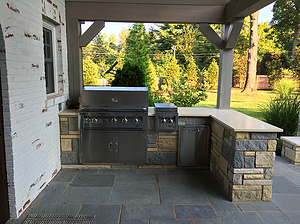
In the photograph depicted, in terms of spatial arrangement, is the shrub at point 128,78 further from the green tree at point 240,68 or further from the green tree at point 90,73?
the green tree at point 240,68

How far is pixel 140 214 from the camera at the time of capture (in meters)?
2.38

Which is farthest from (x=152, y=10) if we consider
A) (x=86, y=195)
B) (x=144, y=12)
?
(x=86, y=195)

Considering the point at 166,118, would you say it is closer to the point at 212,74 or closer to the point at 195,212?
the point at 195,212

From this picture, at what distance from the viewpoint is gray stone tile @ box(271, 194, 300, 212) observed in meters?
2.53

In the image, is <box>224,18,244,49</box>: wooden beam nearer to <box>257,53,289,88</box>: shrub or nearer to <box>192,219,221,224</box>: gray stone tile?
<box>192,219,221,224</box>: gray stone tile

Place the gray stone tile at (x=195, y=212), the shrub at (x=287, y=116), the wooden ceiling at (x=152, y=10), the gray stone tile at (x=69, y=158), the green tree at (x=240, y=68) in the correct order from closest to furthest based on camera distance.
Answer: the gray stone tile at (x=195, y=212), the gray stone tile at (x=69, y=158), the wooden ceiling at (x=152, y=10), the shrub at (x=287, y=116), the green tree at (x=240, y=68)

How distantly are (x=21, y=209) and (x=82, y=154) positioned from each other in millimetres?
1212

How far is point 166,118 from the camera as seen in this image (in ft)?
11.4

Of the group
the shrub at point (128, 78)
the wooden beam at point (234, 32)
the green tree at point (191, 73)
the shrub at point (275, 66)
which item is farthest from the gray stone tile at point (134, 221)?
the shrub at point (275, 66)

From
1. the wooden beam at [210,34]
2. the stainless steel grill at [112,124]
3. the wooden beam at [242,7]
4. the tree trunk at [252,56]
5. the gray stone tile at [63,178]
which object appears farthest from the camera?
the tree trunk at [252,56]

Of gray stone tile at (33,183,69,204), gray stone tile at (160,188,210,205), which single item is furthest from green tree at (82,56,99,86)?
gray stone tile at (160,188,210,205)

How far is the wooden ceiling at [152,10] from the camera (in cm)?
374

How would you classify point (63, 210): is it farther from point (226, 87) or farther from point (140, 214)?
point (226, 87)

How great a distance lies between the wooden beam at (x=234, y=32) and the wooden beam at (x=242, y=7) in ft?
0.35
